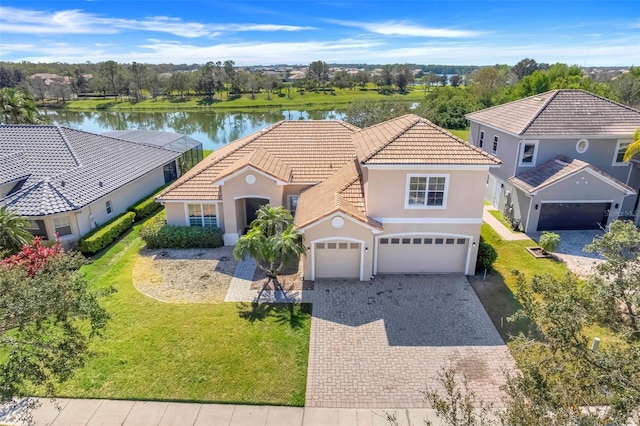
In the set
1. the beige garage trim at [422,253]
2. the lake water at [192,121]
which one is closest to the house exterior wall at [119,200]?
the beige garage trim at [422,253]

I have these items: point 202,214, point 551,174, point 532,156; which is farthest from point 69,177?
point 551,174

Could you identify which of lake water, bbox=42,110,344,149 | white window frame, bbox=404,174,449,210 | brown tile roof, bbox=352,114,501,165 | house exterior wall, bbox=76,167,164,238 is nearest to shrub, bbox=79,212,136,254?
house exterior wall, bbox=76,167,164,238

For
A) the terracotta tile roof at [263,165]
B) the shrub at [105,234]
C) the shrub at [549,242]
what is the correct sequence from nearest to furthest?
the shrub at [549,242] < the terracotta tile roof at [263,165] < the shrub at [105,234]

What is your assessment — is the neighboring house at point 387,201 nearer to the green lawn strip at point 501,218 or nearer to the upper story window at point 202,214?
the upper story window at point 202,214

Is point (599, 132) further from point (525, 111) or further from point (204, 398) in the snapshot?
point (204, 398)

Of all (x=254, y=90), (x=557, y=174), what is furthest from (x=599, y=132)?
(x=254, y=90)

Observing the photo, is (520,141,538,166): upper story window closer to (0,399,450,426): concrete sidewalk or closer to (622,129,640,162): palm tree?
(622,129,640,162): palm tree

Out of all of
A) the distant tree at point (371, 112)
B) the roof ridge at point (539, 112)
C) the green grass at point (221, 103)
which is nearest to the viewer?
the roof ridge at point (539, 112)

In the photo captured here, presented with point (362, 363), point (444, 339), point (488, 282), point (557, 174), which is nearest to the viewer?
point (362, 363)
